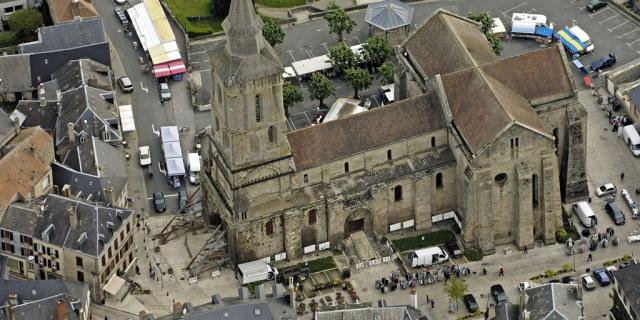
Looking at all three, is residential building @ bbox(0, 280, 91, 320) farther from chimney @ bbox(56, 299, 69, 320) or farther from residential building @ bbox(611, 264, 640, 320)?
residential building @ bbox(611, 264, 640, 320)

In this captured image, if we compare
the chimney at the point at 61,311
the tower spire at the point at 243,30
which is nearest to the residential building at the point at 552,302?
the tower spire at the point at 243,30

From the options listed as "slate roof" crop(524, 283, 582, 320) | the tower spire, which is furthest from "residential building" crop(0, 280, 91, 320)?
"slate roof" crop(524, 283, 582, 320)

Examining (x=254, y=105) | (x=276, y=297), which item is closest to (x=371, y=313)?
(x=276, y=297)

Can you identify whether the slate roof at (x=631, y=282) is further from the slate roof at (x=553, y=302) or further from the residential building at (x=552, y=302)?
the slate roof at (x=553, y=302)

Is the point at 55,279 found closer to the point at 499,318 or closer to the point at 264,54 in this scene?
the point at 264,54

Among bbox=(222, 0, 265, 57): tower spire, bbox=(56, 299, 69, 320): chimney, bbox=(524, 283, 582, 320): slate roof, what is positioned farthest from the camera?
bbox=(222, 0, 265, 57): tower spire

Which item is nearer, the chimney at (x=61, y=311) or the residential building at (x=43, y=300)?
the residential building at (x=43, y=300)
